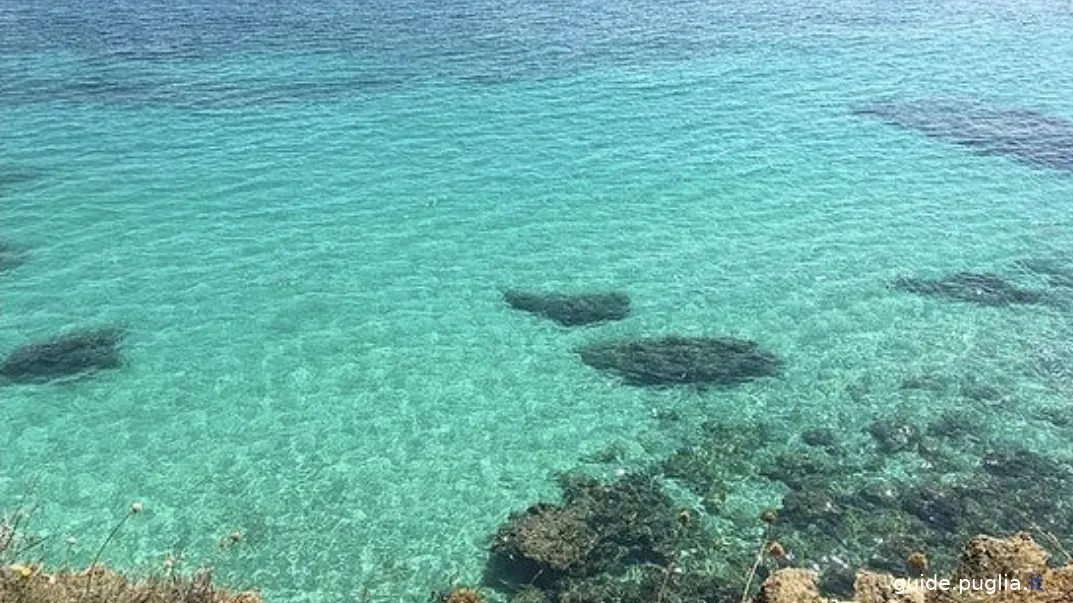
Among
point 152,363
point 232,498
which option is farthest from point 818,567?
point 152,363

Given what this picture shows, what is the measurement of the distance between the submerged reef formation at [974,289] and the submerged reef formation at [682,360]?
6.51 meters

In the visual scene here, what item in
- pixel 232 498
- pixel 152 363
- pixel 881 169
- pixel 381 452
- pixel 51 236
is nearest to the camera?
pixel 232 498

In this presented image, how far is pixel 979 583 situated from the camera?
31.7 ft

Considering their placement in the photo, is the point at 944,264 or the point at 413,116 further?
the point at 413,116

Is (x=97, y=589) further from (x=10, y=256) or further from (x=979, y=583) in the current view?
(x=10, y=256)

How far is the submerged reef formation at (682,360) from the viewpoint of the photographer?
71.2 ft

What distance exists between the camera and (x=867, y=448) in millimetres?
19094

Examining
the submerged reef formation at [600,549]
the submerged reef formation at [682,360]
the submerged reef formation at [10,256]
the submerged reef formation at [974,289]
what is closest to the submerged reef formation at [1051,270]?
the submerged reef formation at [974,289]

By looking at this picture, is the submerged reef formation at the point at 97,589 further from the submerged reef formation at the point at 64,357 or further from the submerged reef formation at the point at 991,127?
the submerged reef formation at the point at 991,127

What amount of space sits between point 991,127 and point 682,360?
25419 mm

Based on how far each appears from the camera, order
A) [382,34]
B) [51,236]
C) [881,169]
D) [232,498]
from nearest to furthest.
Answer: [232,498] < [51,236] < [881,169] < [382,34]

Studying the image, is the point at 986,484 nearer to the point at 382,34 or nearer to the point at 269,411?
the point at 269,411

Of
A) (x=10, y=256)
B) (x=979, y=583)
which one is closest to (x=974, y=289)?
(x=979, y=583)

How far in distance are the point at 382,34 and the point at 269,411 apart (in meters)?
36.7
